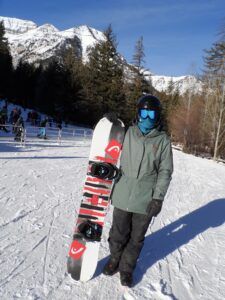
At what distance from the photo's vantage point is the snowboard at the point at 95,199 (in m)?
3.59

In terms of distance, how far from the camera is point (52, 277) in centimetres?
358

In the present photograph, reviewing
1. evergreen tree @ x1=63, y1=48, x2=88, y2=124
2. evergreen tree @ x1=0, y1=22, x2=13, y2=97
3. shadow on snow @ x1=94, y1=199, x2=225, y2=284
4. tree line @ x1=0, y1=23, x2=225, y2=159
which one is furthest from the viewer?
evergreen tree @ x1=0, y1=22, x2=13, y2=97

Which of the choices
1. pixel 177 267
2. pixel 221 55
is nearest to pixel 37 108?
pixel 221 55

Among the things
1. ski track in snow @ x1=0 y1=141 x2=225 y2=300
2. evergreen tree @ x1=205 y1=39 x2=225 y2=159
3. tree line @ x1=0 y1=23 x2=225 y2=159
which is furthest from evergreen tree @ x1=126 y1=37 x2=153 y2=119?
ski track in snow @ x1=0 y1=141 x2=225 y2=300

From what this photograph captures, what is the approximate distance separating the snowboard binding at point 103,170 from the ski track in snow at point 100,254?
1169 mm

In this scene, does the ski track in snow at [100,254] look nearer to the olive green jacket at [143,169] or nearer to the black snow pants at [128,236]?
the black snow pants at [128,236]

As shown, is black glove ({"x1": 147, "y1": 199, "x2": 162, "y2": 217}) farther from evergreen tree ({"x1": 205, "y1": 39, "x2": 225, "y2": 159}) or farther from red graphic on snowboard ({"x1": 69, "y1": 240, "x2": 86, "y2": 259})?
evergreen tree ({"x1": 205, "y1": 39, "x2": 225, "y2": 159})

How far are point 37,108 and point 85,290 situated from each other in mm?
50630

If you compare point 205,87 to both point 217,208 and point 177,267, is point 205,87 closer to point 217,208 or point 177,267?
point 217,208

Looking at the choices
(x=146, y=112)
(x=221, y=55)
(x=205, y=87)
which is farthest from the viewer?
(x=205, y=87)

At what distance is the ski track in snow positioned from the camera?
346 cm

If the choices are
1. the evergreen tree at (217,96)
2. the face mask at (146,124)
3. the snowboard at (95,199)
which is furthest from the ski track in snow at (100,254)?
the evergreen tree at (217,96)

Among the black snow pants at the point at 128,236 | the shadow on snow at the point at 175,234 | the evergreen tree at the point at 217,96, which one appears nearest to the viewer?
the black snow pants at the point at 128,236

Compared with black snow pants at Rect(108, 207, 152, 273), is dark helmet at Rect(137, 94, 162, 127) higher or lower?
higher
